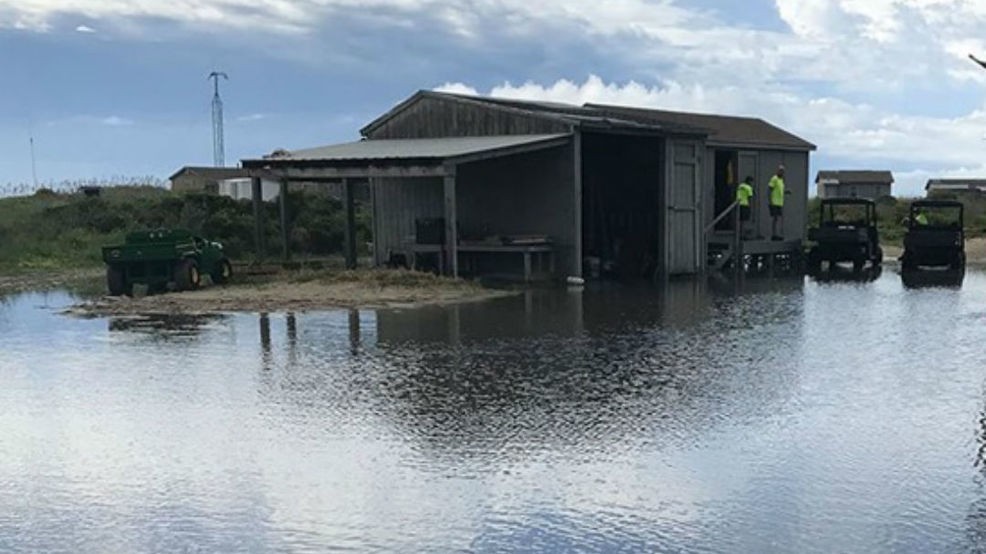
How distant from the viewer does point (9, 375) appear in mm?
11375

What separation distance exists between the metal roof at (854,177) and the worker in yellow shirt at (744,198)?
2573 inches

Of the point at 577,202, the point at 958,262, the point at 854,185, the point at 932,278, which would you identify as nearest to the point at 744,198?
the point at 932,278

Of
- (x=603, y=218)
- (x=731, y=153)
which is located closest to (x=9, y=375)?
(x=603, y=218)

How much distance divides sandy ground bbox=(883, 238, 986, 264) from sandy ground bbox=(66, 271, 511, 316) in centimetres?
1912

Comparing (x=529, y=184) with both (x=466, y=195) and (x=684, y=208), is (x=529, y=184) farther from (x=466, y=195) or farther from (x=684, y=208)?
(x=684, y=208)

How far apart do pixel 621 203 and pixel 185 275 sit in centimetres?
1160

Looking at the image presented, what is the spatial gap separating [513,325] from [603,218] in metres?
12.0

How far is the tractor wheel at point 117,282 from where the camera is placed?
801 inches

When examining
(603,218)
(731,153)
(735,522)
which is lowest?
(735,522)

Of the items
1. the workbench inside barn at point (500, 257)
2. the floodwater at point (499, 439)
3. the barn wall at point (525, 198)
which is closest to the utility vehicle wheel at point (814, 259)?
the barn wall at point (525, 198)

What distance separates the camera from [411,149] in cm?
2286

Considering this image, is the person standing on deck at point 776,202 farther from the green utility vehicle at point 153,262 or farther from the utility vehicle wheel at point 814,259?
the green utility vehicle at point 153,262

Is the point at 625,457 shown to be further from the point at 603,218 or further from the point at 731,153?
the point at 731,153

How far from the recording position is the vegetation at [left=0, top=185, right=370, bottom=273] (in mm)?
33000
